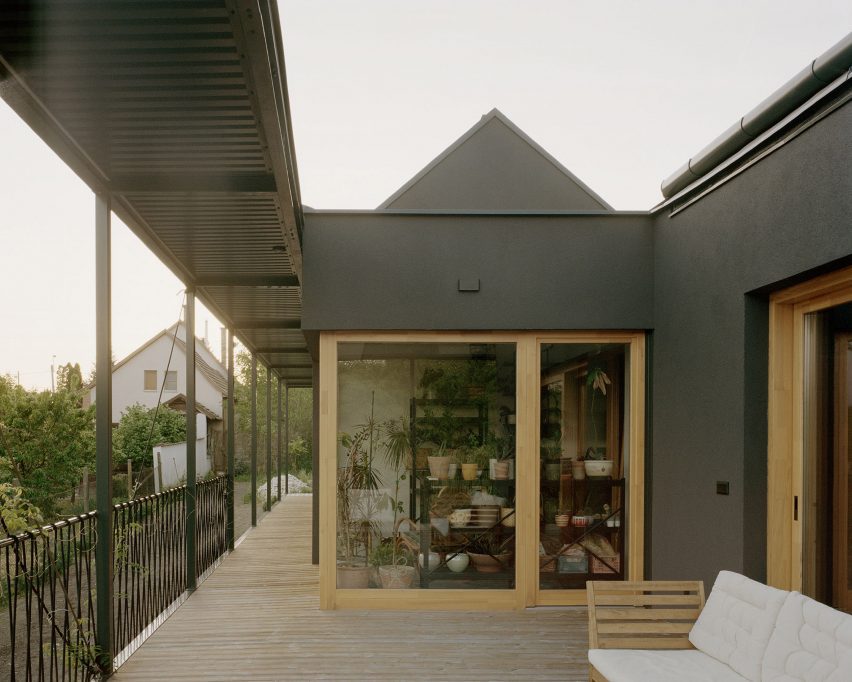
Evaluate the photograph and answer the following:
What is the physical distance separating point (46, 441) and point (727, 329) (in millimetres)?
14774

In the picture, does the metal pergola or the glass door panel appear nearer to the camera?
the metal pergola

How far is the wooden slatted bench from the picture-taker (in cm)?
341

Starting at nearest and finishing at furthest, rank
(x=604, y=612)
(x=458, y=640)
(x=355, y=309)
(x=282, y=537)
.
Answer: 1. (x=604, y=612)
2. (x=458, y=640)
3. (x=355, y=309)
4. (x=282, y=537)

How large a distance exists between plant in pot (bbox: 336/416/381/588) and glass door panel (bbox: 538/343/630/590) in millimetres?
1367

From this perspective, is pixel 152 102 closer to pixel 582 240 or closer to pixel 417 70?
pixel 582 240

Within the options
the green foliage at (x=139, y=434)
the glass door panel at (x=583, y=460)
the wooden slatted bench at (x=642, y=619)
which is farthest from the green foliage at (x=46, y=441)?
the wooden slatted bench at (x=642, y=619)

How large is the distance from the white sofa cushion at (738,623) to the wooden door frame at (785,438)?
74cm

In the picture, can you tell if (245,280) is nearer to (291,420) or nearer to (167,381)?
(291,420)

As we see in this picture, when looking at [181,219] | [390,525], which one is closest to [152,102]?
[181,219]

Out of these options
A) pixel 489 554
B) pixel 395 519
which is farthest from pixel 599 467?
pixel 395 519

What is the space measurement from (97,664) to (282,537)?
5.48 metres

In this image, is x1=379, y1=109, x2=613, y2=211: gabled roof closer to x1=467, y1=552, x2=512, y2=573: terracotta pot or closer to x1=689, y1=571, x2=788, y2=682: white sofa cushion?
x1=467, y1=552, x2=512, y2=573: terracotta pot

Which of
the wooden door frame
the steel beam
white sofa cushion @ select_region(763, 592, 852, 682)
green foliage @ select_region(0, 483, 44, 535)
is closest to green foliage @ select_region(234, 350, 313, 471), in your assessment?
the steel beam

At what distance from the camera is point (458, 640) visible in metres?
4.66
